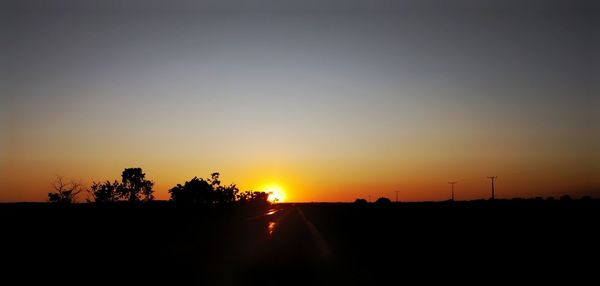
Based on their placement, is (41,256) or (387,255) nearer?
(41,256)

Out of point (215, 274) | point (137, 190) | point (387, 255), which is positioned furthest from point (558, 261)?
point (137, 190)

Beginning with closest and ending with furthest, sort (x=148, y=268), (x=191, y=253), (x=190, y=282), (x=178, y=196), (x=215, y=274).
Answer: (x=190, y=282) → (x=215, y=274) → (x=148, y=268) → (x=191, y=253) → (x=178, y=196)

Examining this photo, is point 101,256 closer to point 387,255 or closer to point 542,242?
point 387,255

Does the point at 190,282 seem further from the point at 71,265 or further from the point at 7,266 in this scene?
the point at 7,266

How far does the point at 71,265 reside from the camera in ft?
47.3

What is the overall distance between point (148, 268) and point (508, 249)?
544 inches

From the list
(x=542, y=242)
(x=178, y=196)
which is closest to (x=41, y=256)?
(x=542, y=242)

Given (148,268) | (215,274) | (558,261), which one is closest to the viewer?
(215,274)

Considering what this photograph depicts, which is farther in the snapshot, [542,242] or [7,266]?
[542,242]

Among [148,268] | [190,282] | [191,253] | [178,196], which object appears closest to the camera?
[190,282]

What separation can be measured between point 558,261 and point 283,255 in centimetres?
943

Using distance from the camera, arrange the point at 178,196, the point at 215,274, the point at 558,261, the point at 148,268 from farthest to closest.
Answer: the point at 178,196 < the point at 558,261 < the point at 148,268 < the point at 215,274

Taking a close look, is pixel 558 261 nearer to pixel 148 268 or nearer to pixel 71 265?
pixel 148 268

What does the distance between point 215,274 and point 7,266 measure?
611cm
